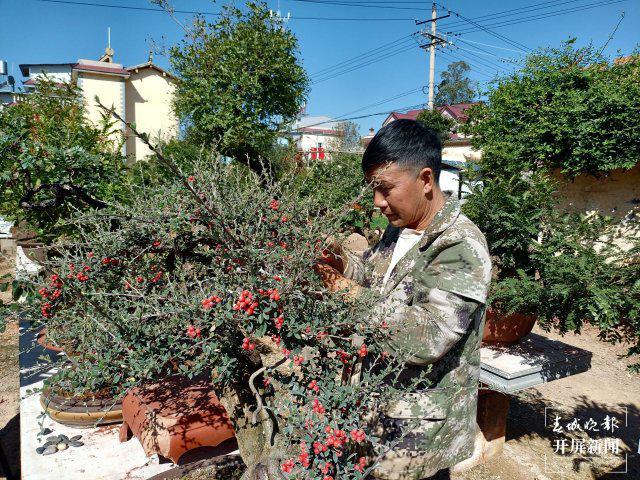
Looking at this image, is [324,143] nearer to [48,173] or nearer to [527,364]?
[527,364]

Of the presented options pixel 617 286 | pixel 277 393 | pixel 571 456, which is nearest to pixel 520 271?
pixel 617 286

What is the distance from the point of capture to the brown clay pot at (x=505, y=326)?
321 centimetres

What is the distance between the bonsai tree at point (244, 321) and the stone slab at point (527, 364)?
1529mm

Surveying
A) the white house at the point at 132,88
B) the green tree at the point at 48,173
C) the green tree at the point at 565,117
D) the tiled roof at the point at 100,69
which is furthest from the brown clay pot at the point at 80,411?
the tiled roof at the point at 100,69

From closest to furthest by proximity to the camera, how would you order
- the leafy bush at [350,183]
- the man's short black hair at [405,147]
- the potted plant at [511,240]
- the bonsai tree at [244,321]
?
1. the bonsai tree at [244,321]
2. the man's short black hair at [405,147]
3. the potted plant at [511,240]
4. the leafy bush at [350,183]

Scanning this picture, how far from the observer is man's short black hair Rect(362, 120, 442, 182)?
153 cm

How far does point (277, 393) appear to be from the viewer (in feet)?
4.44

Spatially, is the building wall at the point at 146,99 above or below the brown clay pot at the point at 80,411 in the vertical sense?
above

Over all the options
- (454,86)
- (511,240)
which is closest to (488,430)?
(511,240)

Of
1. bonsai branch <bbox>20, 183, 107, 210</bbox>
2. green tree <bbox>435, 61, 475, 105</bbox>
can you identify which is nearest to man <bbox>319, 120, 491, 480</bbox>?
bonsai branch <bbox>20, 183, 107, 210</bbox>

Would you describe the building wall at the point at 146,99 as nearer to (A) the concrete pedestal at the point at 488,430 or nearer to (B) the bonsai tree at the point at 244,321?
(A) the concrete pedestal at the point at 488,430

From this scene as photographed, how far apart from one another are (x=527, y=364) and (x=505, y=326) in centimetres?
37

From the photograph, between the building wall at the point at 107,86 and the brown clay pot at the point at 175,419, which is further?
the building wall at the point at 107,86

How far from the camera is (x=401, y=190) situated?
1588 millimetres
